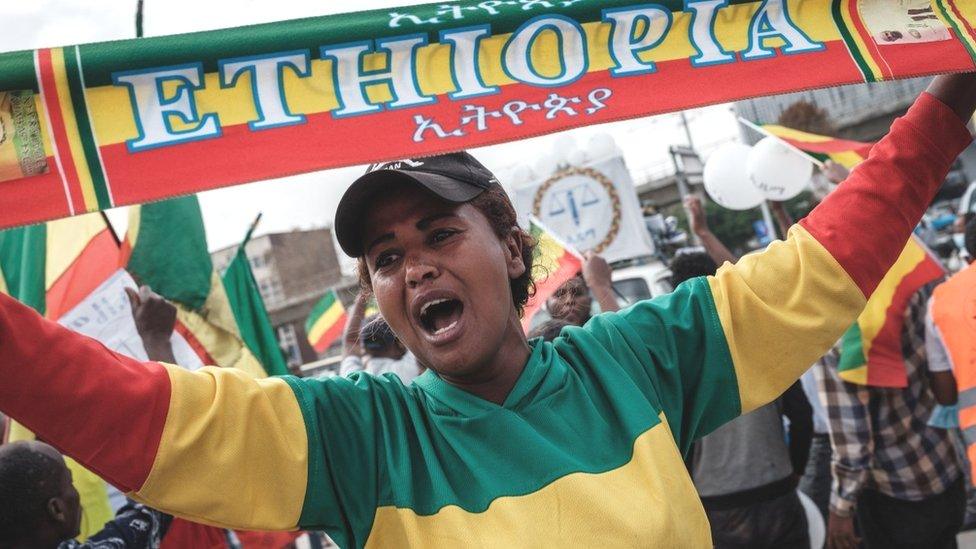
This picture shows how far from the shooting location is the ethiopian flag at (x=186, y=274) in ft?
12.4

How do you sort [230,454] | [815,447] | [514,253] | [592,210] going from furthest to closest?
[592,210], [815,447], [514,253], [230,454]

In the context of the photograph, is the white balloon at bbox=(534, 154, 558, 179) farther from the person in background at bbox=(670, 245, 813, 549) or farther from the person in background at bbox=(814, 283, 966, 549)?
the person in background at bbox=(670, 245, 813, 549)

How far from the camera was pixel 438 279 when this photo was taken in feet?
5.05

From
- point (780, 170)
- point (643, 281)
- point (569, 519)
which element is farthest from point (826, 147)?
point (569, 519)

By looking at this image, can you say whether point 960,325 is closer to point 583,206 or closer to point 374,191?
point 374,191

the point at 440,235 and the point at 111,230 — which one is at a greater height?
the point at 111,230

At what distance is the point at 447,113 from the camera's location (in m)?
1.50

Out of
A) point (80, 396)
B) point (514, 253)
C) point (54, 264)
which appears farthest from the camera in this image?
point (54, 264)

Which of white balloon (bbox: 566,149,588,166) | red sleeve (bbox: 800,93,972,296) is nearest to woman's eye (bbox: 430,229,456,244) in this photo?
red sleeve (bbox: 800,93,972,296)

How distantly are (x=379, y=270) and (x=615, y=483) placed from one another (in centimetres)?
61

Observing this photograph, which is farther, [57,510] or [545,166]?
[545,166]

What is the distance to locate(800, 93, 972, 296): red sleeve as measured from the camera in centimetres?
164

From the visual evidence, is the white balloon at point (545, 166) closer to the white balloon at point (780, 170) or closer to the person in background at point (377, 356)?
the white balloon at point (780, 170)

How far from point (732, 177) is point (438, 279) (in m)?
4.90
